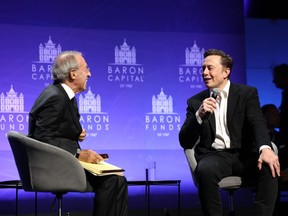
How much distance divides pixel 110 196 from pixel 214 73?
1.15 metres

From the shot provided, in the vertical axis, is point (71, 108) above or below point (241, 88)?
below

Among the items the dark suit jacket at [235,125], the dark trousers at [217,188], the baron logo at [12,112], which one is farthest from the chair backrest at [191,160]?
the baron logo at [12,112]

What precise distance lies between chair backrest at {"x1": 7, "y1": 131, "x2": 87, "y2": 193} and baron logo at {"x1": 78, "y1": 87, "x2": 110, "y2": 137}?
100 inches

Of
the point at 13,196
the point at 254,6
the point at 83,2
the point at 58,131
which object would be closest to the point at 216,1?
the point at 254,6

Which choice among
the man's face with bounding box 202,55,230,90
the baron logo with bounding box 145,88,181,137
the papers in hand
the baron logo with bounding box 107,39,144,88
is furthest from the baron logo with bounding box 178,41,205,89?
the papers in hand

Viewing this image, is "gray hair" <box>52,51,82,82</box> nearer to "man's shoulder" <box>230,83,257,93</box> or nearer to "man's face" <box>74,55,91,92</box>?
"man's face" <box>74,55,91,92</box>

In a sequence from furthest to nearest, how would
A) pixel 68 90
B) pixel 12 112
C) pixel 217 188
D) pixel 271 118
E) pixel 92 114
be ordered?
pixel 92 114, pixel 271 118, pixel 12 112, pixel 68 90, pixel 217 188

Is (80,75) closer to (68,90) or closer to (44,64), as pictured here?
(68,90)

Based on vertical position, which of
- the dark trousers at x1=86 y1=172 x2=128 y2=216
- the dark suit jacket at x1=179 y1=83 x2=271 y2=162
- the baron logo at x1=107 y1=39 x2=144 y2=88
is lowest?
the dark trousers at x1=86 y1=172 x2=128 y2=216

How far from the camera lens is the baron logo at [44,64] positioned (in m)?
5.93

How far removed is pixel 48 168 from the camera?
136 inches

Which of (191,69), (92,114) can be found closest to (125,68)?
(92,114)

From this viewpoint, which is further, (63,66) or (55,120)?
(63,66)

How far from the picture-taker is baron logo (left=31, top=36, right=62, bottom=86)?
5930mm
